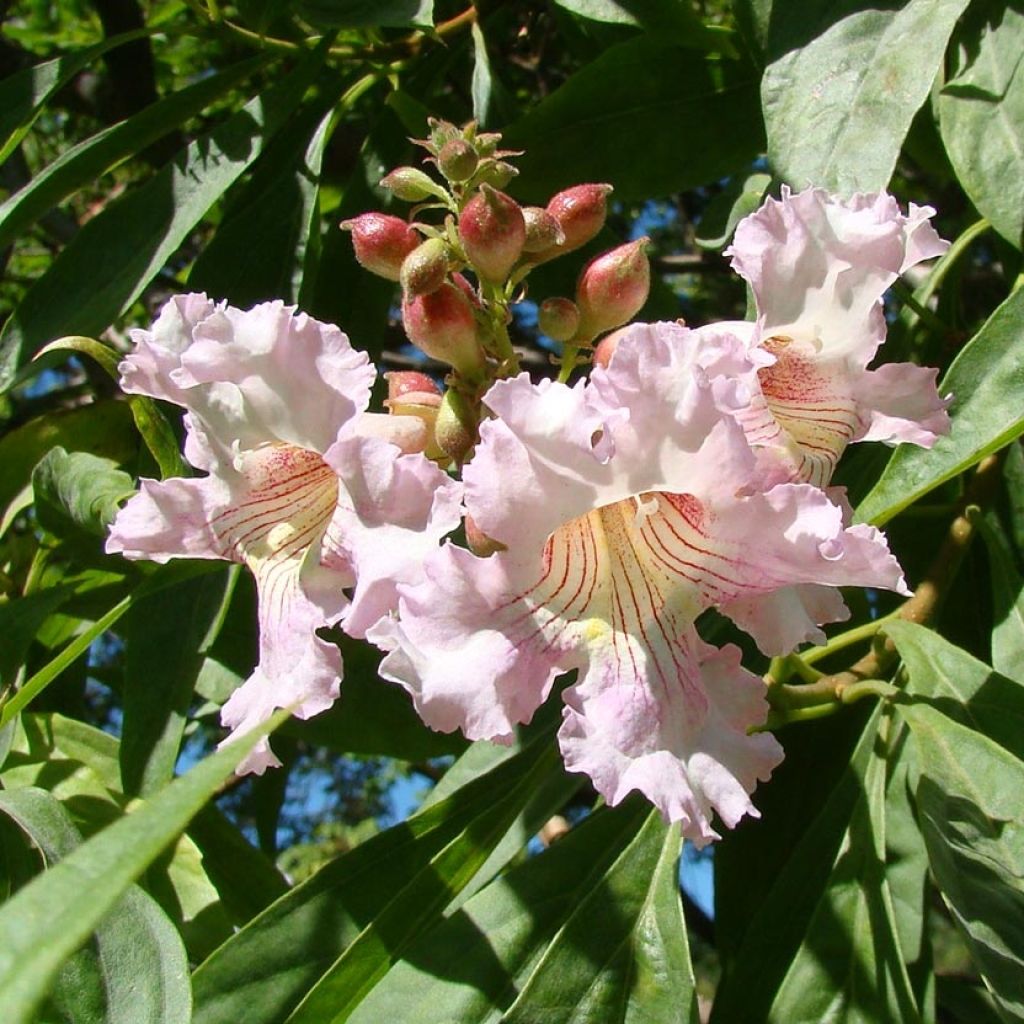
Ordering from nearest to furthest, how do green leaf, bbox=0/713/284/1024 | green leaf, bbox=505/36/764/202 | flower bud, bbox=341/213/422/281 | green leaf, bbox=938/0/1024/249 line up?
1. green leaf, bbox=0/713/284/1024
2. flower bud, bbox=341/213/422/281
3. green leaf, bbox=938/0/1024/249
4. green leaf, bbox=505/36/764/202

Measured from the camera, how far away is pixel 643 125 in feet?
6.77

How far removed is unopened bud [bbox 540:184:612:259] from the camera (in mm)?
1442

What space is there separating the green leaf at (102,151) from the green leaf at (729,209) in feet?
2.78

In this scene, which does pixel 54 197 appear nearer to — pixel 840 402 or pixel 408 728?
pixel 408 728

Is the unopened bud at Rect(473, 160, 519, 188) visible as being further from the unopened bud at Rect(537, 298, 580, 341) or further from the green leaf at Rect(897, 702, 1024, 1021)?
the green leaf at Rect(897, 702, 1024, 1021)

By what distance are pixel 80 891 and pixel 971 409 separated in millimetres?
1200

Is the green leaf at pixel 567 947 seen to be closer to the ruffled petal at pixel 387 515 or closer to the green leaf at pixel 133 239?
the ruffled petal at pixel 387 515

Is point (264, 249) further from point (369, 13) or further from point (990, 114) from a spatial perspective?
point (990, 114)

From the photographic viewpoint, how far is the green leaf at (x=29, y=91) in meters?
2.04

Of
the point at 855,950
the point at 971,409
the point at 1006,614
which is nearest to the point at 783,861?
the point at 855,950

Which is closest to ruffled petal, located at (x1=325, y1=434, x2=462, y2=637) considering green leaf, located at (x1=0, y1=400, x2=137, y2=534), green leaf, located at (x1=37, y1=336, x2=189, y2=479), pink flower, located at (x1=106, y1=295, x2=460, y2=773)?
pink flower, located at (x1=106, y1=295, x2=460, y2=773)

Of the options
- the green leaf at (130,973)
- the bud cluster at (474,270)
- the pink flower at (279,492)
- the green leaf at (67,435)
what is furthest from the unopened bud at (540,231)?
the green leaf at (67,435)

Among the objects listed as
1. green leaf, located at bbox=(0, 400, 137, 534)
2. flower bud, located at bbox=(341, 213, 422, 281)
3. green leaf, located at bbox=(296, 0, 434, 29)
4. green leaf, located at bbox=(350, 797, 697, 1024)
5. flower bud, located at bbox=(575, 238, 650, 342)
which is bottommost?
green leaf, located at bbox=(350, 797, 697, 1024)

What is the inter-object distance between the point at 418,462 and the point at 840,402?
1.62 feet
